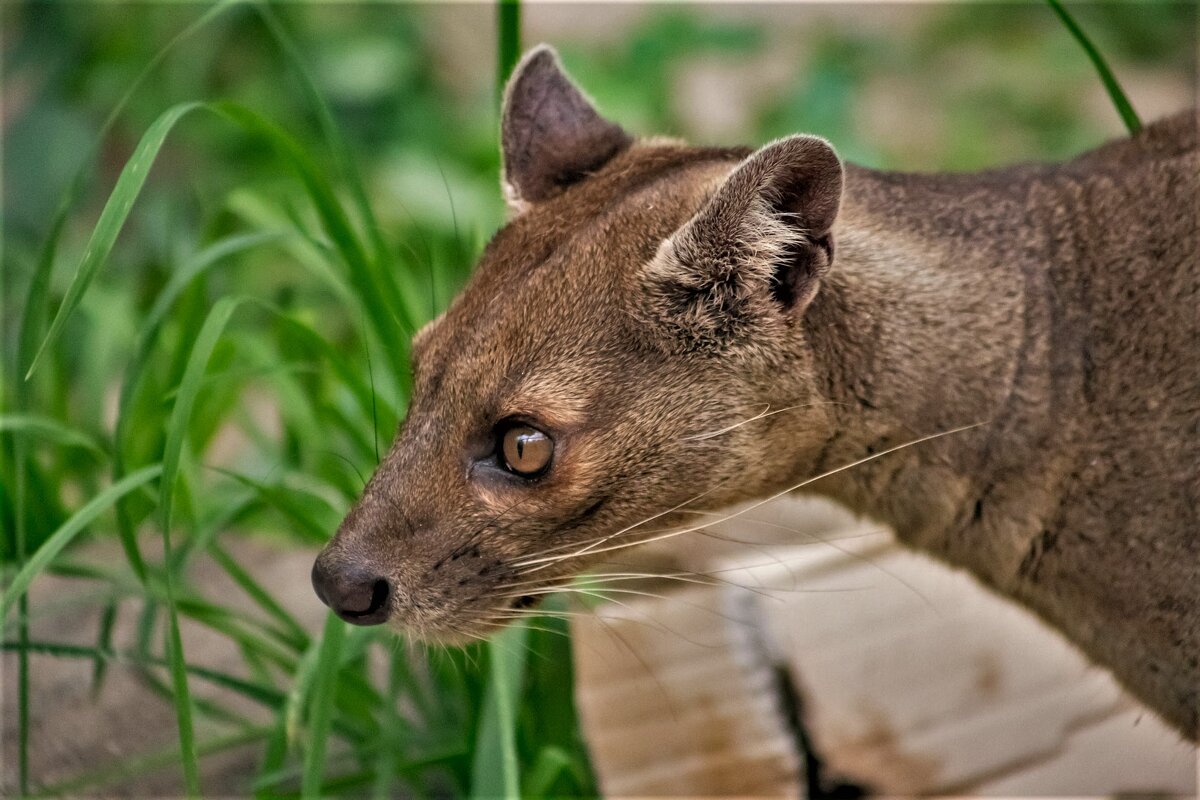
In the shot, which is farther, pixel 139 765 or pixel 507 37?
pixel 507 37

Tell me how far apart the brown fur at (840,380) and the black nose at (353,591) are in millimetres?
23

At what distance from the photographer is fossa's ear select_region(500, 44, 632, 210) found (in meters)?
2.83

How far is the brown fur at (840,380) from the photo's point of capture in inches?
94.0

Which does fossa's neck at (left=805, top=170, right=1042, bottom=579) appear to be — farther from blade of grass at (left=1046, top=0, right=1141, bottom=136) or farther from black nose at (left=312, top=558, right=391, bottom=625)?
black nose at (left=312, top=558, right=391, bottom=625)

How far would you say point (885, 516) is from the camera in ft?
9.05

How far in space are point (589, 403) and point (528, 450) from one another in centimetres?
14

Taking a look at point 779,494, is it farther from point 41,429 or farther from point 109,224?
point 41,429

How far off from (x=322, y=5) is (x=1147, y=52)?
14.5ft

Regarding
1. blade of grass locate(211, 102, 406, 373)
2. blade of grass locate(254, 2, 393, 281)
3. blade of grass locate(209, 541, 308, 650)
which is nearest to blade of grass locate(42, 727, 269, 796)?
blade of grass locate(209, 541, 308, 650)

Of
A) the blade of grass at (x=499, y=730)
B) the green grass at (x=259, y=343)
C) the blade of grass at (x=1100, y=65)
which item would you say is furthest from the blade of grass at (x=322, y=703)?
the blade of grass at (x=1100, y=65)

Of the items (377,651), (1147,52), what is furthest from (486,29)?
(377,651)

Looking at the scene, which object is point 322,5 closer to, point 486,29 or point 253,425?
point 486,29

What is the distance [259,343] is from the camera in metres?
3.78

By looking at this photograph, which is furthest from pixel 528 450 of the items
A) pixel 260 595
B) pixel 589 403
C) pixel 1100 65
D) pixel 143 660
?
pixel 1100 65
